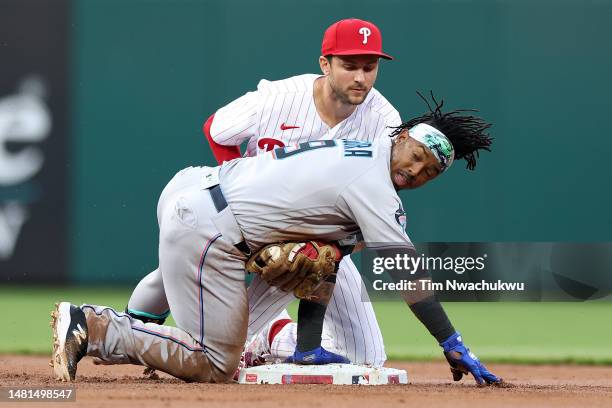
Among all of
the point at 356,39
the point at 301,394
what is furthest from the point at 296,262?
the point at 356,39

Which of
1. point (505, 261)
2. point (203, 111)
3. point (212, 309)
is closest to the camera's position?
point (212, 309)

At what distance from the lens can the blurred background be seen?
23.1 feet

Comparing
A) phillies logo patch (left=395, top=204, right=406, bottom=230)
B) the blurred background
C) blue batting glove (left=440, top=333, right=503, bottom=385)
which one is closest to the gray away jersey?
phillies logo patch (left=395, top=204, right=406, bottom=230)

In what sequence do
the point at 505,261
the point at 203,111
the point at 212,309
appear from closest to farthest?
the point at 212,309, the point at 505,261, the point at 203,111

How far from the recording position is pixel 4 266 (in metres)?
7.00

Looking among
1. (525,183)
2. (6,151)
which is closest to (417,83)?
(525,183)

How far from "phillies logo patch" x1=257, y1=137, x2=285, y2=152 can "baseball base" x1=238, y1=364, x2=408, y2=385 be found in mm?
888

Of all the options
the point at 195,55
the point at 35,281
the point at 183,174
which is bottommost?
the point at 35,281

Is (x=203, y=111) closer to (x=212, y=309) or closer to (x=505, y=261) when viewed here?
(x=505, y=261)

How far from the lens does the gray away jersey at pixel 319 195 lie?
12.8 feet

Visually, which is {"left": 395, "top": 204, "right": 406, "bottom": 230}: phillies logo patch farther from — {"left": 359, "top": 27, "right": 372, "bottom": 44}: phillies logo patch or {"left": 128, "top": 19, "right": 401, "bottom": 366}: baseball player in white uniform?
{"left": 359, "top": 27, "right": 372, "bottom": 44}: phillies logo patch

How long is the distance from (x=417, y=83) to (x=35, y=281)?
8.35 ft

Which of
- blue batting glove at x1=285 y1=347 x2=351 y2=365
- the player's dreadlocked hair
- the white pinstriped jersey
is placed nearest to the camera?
the player's dreadlocked hair

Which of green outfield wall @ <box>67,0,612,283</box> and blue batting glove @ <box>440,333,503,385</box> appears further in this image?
green outfield wall @ <box>67,0,612,283</box>
